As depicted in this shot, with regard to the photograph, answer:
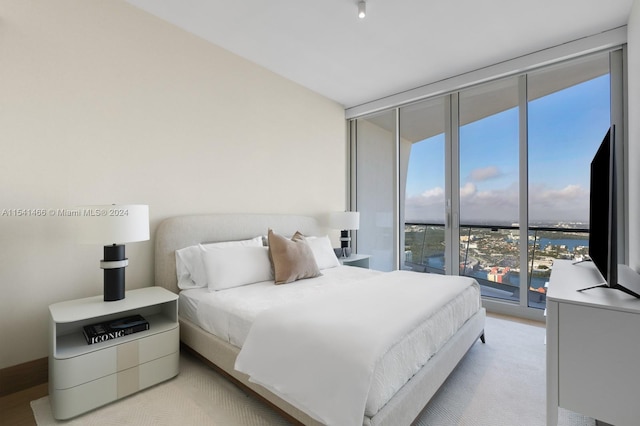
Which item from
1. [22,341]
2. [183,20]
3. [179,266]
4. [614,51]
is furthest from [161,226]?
[614,51]

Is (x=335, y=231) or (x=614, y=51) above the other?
(x=614, y=51)

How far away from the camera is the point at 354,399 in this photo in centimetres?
119

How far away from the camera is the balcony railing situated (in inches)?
127

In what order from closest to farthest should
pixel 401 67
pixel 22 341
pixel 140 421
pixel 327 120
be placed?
1. pixel 140 421
2. pixel 22 341
3. pixel 401 67
4. pixel 327 120

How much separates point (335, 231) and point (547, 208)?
2619 millimetres

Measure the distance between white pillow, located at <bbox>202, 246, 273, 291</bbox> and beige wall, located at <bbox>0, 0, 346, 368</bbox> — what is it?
610 mm

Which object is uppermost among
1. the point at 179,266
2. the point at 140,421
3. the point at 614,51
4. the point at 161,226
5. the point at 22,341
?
the point at 614,51

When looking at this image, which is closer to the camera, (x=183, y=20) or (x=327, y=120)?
(x=183, y=20)

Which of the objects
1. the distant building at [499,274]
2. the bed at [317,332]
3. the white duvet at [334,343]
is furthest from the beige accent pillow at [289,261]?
the distant building at [499,274]

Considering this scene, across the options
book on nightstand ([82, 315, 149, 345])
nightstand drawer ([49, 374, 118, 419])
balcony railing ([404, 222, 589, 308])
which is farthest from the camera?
balcony railing ([404, 222, 589, 308])

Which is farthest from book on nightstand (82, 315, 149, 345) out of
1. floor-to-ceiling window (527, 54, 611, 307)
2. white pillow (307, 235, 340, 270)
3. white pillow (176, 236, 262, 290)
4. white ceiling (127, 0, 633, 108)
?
floor-to-ceiling window (527, 54, 611, 307)

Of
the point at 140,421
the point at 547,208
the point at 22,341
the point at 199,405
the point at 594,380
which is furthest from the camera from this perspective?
the point at 547,208

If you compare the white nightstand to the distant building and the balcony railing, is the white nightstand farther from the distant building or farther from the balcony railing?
the distant building

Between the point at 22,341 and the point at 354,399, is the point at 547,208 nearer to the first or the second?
the point at 354,399
